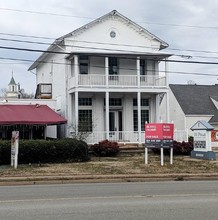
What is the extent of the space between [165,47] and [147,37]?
172 cm

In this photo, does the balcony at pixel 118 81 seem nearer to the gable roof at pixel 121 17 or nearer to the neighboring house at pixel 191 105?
the gable roof at pixel 121 17

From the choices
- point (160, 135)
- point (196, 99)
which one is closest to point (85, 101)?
point (160, 135)

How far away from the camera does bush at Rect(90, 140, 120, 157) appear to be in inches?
1044

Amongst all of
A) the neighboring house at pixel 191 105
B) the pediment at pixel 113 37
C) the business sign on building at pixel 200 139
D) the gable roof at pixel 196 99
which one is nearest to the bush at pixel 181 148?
the business sign on building at pixel 200 139

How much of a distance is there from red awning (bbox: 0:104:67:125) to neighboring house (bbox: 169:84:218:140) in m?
13.6

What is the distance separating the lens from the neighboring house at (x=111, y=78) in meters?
29.9

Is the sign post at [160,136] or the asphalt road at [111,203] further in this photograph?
the sign post at [160,136]

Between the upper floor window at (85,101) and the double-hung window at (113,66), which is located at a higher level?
the double-hung window at (113,66)

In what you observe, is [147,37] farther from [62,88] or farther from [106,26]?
[62,88]

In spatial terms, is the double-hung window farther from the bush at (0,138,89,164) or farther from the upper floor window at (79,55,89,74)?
the bush at (0,138,89,164)

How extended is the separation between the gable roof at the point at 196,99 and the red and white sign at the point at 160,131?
18.5m

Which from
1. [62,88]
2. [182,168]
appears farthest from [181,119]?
[182,168]

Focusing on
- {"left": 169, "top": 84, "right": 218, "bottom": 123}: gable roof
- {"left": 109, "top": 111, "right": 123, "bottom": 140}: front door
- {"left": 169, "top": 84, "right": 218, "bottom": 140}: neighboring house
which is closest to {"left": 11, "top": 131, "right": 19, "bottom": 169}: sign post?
{"left": 109, "top": 111, "right": 123, "bottom": 140}: front door

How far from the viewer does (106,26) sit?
3172cm
